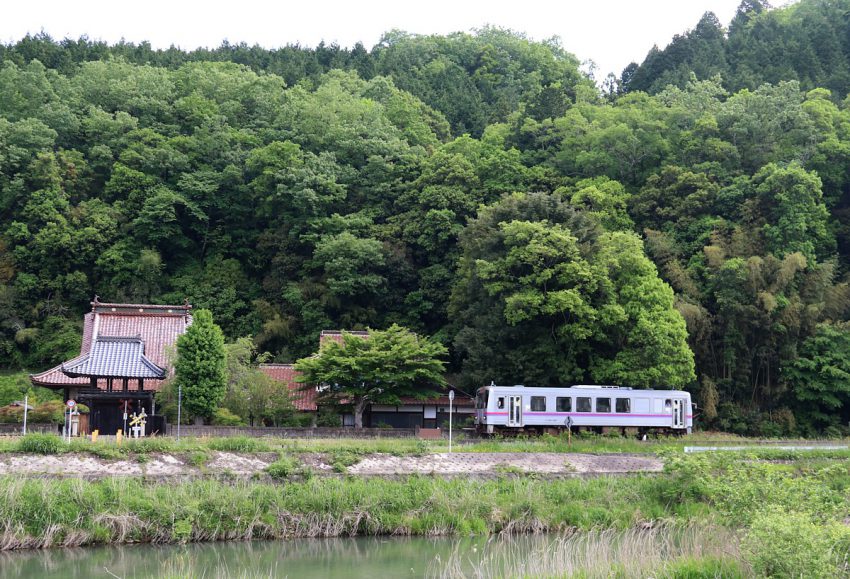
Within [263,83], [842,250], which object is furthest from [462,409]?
[263,83]

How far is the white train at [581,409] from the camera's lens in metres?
30.7

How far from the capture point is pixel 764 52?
2285 inches

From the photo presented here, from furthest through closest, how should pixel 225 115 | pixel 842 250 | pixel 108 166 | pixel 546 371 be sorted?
1. pixel 225 115
2. pixel 108 166
3. pixel 842 250
4. pixel 546 371

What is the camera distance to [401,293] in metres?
43.9

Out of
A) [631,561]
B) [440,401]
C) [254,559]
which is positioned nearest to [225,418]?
[440,401]

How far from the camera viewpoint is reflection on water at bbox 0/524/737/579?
488 inches

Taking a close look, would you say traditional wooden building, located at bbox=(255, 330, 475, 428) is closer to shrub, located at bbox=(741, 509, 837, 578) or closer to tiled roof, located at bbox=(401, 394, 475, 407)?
tiled roof, located at bbox=(401, 394, 475, 407)

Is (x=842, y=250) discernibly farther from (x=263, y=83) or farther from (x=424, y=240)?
(x=263, y=83)

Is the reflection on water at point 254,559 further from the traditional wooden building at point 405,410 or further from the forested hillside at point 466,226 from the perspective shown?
the forested hillside at point 466,226

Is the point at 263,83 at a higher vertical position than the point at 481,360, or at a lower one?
higher

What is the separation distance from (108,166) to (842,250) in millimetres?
38650

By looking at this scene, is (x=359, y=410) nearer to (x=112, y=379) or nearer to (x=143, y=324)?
(x=112, y=379)

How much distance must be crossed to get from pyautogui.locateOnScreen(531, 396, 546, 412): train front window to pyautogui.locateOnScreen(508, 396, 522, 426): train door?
0.47 m

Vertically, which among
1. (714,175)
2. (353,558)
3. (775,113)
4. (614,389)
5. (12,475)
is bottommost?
(353,558)
